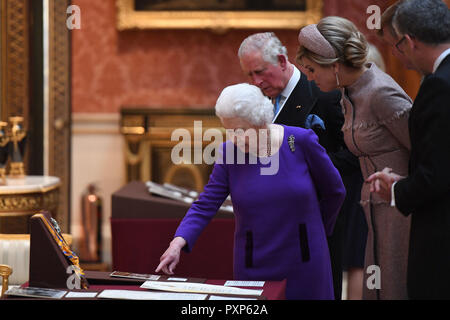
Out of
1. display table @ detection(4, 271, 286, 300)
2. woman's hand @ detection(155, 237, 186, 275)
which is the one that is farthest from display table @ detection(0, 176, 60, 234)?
woman's hand @ detection(155, 237, 186, 275)

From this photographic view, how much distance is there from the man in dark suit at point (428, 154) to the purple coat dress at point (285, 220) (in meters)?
0.37

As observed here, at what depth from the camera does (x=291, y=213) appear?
2.68m

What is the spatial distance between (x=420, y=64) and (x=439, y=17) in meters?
0.17

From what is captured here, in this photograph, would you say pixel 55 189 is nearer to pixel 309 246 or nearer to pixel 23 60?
pixel 23 60

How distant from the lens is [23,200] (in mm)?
5066

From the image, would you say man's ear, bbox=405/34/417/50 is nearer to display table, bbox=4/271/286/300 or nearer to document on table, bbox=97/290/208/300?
display table, bbox=4/271/286/300

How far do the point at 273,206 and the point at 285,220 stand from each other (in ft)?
0.23

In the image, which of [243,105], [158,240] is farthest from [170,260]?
[158,240]

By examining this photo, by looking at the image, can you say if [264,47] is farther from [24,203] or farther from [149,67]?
[149,67]

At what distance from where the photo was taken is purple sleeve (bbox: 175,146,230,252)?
2.75 metres

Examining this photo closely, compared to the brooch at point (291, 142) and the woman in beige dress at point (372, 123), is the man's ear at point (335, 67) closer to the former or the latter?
the woman in beige dress at point (372, 123)

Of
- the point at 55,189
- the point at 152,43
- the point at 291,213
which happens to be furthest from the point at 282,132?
the point at 152,43

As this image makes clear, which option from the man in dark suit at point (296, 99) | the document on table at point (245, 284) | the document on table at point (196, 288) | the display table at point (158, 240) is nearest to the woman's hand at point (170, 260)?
the document on table at point (196, 288)

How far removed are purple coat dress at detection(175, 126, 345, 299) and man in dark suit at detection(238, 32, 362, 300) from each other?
1.72ft
